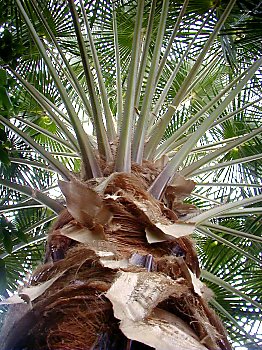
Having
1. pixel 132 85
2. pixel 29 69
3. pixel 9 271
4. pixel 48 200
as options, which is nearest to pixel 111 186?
pixel 48 200

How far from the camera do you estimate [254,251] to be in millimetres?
3551

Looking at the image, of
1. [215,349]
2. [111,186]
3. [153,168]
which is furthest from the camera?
[153,168]

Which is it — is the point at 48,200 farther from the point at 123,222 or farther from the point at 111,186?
the point at 123,222

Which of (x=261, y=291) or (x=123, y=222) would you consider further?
(x=261, y=291)

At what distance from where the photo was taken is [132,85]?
7.12 ft

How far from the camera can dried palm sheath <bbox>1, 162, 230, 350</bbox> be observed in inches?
43.3

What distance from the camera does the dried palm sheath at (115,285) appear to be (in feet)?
3.61

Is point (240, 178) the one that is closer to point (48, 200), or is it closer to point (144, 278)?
point (48, 200)

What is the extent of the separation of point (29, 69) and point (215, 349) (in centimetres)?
308

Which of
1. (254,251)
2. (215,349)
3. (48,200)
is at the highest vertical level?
(48,200)

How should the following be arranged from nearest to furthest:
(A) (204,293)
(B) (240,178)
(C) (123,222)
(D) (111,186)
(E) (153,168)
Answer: (A) (204,293) → (C) (123,222) → (D) (111,186) → (E) (153,168) → (B) (240,178)

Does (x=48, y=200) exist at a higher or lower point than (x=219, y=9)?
lower

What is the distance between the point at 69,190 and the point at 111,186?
24 centimetres

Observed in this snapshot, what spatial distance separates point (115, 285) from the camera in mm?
1141
